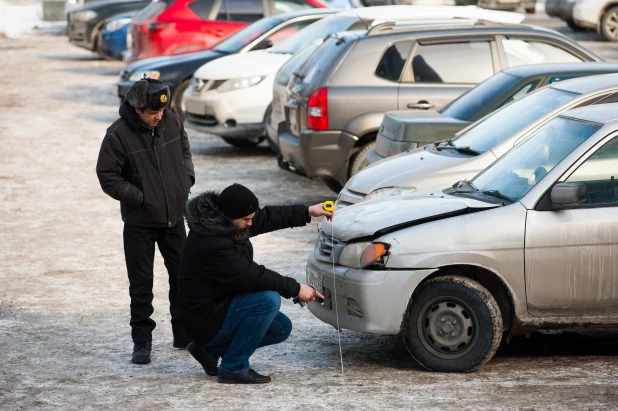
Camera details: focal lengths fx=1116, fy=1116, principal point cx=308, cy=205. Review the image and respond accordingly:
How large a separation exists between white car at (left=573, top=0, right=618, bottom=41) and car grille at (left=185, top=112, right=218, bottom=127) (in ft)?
51.8

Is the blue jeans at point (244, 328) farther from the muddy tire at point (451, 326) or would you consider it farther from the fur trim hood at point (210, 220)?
the muddy tire at point (451, 326)

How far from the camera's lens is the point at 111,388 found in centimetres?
627

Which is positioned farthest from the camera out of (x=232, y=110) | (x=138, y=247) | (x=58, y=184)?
(x=232, y=110)

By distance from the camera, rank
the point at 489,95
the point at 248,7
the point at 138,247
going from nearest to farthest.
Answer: the point at 138,247 < the point at 489,95 < the point at 248,7

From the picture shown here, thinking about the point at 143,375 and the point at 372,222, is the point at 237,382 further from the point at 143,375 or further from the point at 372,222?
the point at 372,222

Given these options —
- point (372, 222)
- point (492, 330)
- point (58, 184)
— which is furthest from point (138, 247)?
point (58, 184)

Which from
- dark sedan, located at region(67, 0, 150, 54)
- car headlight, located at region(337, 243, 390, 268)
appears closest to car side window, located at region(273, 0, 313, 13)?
dark sedan, located at region(67, 0, 150, 54)

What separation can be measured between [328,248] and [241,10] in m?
13.6

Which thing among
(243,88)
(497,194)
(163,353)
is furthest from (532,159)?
(243,88)

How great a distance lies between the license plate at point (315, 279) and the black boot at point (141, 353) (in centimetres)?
107

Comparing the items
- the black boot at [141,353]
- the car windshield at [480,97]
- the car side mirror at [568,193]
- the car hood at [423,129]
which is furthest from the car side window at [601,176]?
the car windshield at [480,97]

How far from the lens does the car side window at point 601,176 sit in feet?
21.2

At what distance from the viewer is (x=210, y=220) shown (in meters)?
6.12

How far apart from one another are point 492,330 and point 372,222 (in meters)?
0.94
